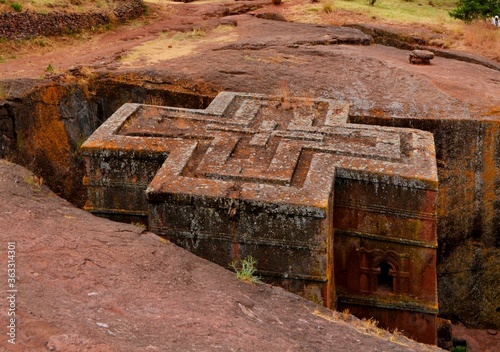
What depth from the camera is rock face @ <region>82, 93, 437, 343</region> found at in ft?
17.2

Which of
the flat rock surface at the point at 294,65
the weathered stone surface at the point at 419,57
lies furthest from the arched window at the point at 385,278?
the weathered stone surface at the point at 419,57

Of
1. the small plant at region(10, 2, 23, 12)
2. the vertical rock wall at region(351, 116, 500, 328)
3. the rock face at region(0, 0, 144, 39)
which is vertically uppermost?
the small plant at region(10, 2, 23, 12)

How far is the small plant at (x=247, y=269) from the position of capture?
4.84m

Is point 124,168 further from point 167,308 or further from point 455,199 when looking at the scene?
point 455,199

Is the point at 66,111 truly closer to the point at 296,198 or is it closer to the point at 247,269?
the point at 247,269

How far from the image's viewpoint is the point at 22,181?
249 inches

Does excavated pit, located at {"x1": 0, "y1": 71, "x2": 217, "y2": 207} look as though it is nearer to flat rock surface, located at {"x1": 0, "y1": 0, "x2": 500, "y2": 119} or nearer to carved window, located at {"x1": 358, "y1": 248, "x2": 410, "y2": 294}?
flat rock surface, located at {"x1": 0, "y1": 0, "x2": 500, "y2": 119}

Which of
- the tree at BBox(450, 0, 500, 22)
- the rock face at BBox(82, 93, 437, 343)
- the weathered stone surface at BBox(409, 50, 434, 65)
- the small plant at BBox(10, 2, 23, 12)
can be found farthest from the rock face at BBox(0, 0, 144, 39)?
the tree at BBox(450, 0, 500, 22)

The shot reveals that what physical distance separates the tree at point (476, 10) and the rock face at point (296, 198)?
11414mm

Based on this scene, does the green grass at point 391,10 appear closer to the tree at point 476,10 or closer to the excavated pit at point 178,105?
the tree at point 476,10

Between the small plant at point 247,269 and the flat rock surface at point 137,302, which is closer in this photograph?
the flat rock surface at point 137,302

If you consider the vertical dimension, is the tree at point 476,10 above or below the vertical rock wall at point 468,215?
above

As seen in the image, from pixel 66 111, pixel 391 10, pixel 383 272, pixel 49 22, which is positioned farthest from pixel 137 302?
pixel 391 10

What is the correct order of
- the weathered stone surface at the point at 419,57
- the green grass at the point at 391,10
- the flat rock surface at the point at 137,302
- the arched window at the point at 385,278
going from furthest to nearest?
the green grass at the point at 391,10, the weathered stone surface at the point at 419,57, the arched window at the point at 385,278, the flat rock surface at the point at 137,302
